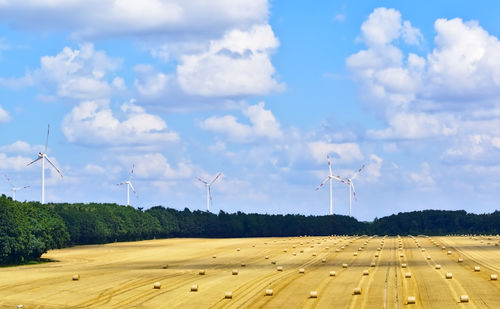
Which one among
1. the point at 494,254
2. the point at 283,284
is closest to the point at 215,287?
the point at 283,284

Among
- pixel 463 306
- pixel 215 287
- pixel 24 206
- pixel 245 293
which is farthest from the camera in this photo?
pixel 24 206

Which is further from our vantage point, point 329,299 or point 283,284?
point 283,284

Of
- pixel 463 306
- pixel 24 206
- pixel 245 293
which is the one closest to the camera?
pixel 463 306

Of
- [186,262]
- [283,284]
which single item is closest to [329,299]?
[283,284]

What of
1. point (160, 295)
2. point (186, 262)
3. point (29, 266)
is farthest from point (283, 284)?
point (29, 266)

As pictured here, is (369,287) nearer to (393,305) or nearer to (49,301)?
(393,305)

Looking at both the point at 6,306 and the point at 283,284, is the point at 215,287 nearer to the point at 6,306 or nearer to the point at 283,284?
the point at 283,284

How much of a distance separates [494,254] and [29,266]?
226 feet

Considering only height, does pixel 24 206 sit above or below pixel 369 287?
above

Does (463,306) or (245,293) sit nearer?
(463,306)

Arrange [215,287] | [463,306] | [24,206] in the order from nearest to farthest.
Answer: [463,306] → [215,287] → [24,206]

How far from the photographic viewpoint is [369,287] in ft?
254

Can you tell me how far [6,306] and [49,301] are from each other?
403cm

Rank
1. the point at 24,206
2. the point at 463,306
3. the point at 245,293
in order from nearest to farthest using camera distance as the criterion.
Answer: the point at 463,306 → the point at 245,293 → the point at 24,206
